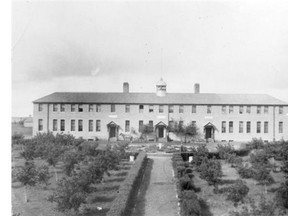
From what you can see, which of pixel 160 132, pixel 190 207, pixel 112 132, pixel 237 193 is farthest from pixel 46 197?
pixel 160 132

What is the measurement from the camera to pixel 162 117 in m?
41.2

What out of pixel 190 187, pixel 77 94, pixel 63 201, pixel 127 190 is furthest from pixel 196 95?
pixel 63 201

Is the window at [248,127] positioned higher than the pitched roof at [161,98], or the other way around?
the pitched roof at [161,98]

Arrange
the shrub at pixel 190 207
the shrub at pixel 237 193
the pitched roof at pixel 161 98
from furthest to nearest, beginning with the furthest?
the pitched roof at pixel 161 98, the shrub at pixel 237 193, the shrub at pixel 190 207

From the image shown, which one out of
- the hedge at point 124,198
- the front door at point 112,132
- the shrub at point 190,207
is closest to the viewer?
the hedge at point 124,198

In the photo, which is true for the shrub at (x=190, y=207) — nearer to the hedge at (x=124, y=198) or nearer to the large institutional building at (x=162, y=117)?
the hedge at (x=124, y=198)

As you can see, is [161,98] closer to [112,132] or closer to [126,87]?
[126,87]

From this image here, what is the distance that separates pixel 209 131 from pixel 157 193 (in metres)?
26.0

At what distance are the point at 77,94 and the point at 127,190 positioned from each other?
3064 centimetres

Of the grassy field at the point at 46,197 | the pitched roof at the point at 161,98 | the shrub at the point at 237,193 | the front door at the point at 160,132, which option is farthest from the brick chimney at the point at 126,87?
the shrub at the point at 237,193

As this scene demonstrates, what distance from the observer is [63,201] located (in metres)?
12.6

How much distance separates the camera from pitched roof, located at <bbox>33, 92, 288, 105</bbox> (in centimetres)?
4144

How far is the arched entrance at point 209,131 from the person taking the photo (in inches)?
1618

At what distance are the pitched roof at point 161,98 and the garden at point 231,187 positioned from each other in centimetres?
1460
